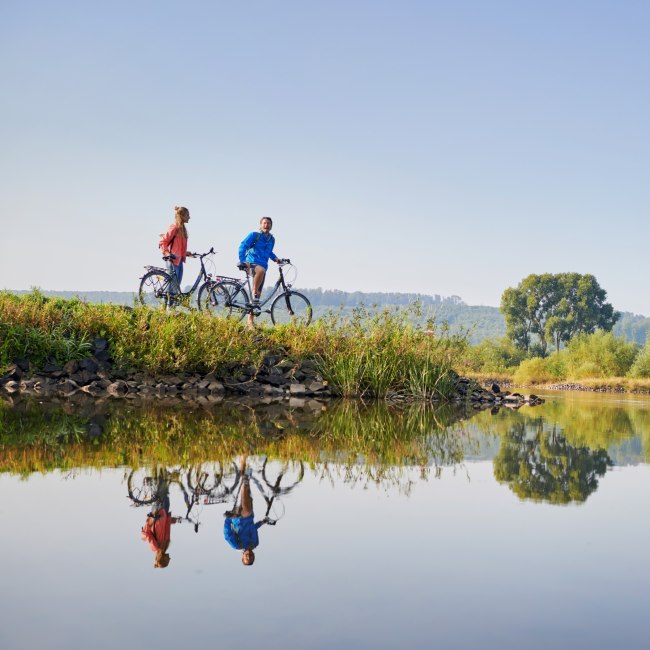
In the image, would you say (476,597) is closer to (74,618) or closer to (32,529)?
(74,618)

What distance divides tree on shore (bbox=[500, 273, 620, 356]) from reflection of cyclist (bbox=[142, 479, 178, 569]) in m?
94.2

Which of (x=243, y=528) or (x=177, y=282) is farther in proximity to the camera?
(x=177, y=282)

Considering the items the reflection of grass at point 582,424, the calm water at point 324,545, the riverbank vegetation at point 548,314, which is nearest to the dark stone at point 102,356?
the calm water at point 324,545

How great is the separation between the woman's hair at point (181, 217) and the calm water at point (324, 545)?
872 centimetres

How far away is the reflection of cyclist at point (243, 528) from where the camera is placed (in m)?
3.79

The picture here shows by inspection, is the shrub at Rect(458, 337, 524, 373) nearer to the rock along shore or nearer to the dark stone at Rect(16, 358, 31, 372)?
the rock along shore

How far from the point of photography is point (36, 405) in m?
10.4

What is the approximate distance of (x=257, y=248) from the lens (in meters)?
16.3

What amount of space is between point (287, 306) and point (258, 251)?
1499 mm

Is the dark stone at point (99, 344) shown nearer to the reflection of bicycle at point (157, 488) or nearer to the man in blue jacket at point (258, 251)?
the man in blue jacket at point (258, 251)

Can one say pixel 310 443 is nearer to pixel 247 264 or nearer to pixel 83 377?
pixel 83 377

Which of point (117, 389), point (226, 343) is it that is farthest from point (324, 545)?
point (226, 343)

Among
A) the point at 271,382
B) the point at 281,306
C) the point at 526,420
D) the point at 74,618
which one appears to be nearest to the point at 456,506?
the point at 74,618

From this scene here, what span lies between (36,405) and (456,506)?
23.4 feet
